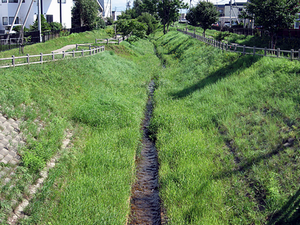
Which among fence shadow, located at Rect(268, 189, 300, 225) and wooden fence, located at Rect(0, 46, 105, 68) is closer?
fence shadow, located at Rect(268, 189, 300, 225)

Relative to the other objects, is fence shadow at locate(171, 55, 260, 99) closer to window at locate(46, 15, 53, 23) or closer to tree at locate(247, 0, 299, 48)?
tree at locate(247, 0, 299, 48)

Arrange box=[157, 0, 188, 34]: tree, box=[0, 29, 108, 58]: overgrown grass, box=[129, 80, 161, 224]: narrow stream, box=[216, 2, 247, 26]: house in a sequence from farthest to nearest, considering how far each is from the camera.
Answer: box=[216, 2, 247, 26]: house
box=[157, 0, 188, 34]: tree
box=[0, 29, 108, 58]: overgrown grass
box=[129, 80, 161, 224]: narrow stream

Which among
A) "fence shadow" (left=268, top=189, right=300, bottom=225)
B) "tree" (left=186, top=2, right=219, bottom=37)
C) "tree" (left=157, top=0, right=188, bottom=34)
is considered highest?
"tree" (left=157, top=0, right=188, bottom=34)

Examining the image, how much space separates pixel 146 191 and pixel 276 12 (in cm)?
2060

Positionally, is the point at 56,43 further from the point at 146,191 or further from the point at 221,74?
the point at 146,191

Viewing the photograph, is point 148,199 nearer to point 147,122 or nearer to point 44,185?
point 44,185

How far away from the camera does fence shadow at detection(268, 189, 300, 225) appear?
7984 mm

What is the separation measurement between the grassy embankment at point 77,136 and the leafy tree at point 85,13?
43.3 metres

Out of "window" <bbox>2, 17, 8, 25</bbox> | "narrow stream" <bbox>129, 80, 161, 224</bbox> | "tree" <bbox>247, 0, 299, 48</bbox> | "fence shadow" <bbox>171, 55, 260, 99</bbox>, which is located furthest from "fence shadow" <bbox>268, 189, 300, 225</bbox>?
"window" <bbox>2, 17, 8, 25</bbox>

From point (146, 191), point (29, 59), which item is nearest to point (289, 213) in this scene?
point (146, 191)

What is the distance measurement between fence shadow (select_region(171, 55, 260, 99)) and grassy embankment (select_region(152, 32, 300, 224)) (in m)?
0.16

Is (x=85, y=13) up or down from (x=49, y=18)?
up

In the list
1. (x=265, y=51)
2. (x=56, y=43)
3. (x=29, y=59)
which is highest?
(x=56, y=43)

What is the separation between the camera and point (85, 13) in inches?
2569
